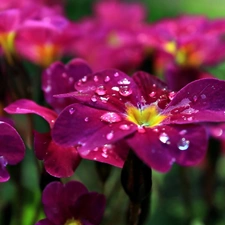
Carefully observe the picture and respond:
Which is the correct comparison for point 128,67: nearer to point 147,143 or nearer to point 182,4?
point 147,143

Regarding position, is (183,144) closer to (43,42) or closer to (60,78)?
(60,78)

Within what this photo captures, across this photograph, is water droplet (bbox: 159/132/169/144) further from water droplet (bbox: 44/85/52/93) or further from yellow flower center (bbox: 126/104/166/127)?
water droplet (bbox: 44/85/52/93)

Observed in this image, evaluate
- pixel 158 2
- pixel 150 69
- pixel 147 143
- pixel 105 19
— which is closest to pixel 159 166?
pixel 147 143

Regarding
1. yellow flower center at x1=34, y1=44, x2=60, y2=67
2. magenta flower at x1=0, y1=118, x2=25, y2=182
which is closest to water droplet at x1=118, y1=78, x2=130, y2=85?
magenta flower at x1=0, y1=118, x2=25, y2=182

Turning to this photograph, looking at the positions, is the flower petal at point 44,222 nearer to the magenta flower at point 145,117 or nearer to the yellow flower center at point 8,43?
the magenta flower at point 145,117

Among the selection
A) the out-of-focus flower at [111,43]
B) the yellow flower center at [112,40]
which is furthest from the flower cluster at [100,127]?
the yellow flower center at [112,40]

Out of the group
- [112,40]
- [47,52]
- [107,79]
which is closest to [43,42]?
[47,52]
